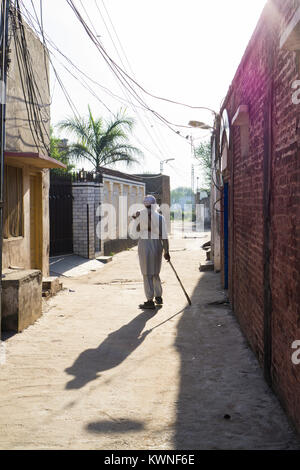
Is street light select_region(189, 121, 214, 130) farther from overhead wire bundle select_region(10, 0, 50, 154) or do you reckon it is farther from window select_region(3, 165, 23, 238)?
window select_region(3, 165, 23, 238)

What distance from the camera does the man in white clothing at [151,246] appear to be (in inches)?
336

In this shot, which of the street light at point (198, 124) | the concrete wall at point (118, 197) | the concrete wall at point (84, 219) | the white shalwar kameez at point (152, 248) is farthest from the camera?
the concrete wall at point (118, 197)

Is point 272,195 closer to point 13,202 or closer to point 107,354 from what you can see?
point 107,354

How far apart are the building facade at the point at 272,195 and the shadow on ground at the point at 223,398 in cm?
16

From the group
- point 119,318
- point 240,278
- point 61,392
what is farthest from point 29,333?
point 240,278

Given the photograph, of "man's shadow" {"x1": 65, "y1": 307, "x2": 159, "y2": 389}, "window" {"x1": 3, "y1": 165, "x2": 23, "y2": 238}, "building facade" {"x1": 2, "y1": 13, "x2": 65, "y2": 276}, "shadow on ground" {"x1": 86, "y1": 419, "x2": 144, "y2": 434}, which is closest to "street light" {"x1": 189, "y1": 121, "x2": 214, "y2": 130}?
"building facade" {"x1": 2, "y1": 13, "x2": 65, "y2": 276}

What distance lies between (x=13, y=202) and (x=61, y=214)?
650cm

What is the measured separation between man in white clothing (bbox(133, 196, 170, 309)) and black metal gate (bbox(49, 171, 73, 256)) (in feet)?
21.5

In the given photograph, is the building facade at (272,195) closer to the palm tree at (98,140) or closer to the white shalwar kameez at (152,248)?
the white shalwar kameez at (152,248)

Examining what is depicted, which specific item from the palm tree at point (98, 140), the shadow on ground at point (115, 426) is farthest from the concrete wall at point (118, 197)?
the shadow on ground at point (115, 426)

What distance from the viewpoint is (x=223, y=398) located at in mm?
4410

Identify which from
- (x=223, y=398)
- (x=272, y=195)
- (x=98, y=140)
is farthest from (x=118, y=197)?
(x=223, y=398)

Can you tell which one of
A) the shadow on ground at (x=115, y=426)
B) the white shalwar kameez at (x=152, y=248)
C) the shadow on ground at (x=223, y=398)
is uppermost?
the white shalwar kameez at (x=152, y=248)

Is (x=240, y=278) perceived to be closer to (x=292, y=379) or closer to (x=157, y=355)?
(x=157, y=355)
